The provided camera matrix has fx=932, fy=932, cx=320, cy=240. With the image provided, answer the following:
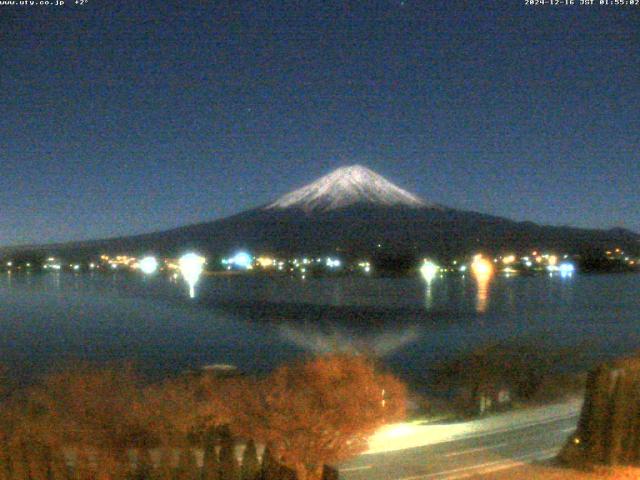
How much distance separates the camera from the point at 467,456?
9.32 m

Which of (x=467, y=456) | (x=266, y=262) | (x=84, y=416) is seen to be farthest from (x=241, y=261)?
(x=84, y=416)

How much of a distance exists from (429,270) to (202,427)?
55.5 m

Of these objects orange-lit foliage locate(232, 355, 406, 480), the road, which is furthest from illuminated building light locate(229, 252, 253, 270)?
orange-lit foliage locate(232, 355, 406, 480)

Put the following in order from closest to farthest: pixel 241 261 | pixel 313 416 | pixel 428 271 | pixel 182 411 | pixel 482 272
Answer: pixel 313 416, pixel 182 411, pixel 428 271, pixel 482 272, pixel 241 261

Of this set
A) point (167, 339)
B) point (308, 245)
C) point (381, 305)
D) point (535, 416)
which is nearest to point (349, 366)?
point (535, 416)

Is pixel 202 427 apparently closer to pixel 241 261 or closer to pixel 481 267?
pixel 481 267

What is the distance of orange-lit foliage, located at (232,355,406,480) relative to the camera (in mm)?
6793

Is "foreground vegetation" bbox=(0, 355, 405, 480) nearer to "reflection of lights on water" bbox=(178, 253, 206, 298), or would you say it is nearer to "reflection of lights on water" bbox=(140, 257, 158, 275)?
"reflection of lights on water" bbox=(178, 253, 206, 298)

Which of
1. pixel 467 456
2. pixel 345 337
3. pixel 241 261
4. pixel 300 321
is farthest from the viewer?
pixel 241 261

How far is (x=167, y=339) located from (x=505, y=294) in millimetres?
24245

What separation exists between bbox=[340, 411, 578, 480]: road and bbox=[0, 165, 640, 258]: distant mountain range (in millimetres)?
55574

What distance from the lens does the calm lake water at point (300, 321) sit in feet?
81.4

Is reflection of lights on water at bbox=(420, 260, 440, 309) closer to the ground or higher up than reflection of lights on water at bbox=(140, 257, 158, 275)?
closer to the ground

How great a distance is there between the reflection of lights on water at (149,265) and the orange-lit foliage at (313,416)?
65.1 m
